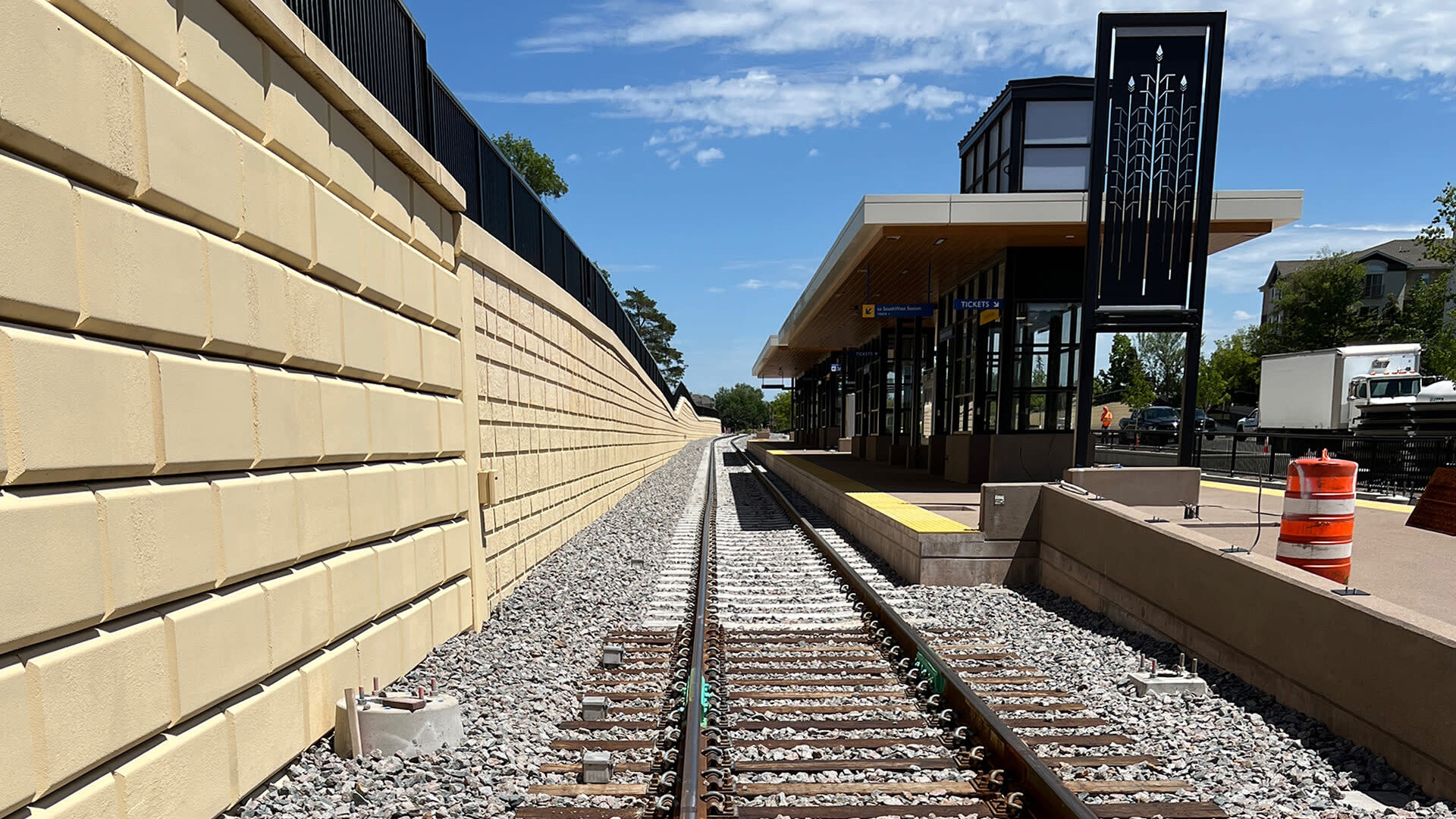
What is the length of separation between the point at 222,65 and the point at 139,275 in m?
1.28

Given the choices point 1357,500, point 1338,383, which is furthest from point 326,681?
point 1338,383

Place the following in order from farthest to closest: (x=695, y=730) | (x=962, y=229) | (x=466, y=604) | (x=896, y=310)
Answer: (x=896, y=310), (x=962, y=229), (x=466, y=604), (x=695, y=730)

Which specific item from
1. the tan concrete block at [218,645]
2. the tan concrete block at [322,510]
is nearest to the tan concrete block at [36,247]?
the tan concrete block at [218,645]

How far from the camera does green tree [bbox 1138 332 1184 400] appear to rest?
81438 mm

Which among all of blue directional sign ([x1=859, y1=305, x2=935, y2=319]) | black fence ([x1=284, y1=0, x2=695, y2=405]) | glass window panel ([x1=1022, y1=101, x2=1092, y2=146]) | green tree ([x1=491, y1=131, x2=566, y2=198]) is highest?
green tree ([x1=491, y1=131, x2=566, y2=198])

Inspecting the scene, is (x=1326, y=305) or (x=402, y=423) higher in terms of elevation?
(x=1326, y=305)

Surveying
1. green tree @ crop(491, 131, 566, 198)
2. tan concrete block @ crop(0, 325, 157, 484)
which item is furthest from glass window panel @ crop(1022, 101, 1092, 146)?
green tree @ crop(491, 131, 566, 198)

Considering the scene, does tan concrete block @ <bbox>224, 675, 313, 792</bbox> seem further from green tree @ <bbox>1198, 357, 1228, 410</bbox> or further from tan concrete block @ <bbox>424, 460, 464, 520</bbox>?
green tree @ <bbox>1198, 357, 1228, 410</bbox>

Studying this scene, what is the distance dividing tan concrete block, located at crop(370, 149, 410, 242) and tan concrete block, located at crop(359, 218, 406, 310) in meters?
0.09

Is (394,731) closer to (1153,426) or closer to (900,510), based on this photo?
(900,510)

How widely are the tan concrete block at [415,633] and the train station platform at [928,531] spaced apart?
5.32 m

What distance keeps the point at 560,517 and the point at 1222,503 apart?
10188 millimetres

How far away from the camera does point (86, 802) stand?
8.81 ft

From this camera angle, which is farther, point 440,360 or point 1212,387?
point 1212,387
